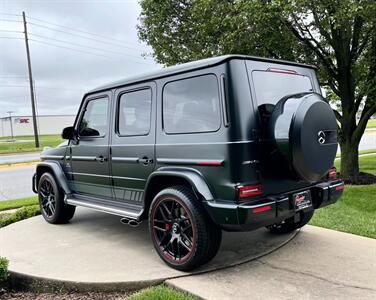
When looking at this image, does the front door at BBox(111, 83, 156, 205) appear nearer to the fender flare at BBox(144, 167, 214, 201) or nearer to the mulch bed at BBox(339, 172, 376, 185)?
the fender flare at BBox(144, 167, 214, 201)

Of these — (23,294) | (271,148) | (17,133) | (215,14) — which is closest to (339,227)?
(271,148)

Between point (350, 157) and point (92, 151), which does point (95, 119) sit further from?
point (350, 157)

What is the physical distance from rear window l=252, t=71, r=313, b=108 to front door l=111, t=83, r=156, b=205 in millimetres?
1216

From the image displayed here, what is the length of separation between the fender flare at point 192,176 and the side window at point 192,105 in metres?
0.40

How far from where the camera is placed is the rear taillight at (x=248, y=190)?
355 cm

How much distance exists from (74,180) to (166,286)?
8.75ft

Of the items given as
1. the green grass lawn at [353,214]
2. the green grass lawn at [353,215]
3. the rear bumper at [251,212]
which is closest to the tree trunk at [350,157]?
the green grass lawn at [353,214]

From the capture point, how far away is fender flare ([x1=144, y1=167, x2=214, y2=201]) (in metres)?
3.72

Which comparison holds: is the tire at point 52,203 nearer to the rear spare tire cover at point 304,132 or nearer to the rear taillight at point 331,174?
the rear spare tire cover at point 304,132

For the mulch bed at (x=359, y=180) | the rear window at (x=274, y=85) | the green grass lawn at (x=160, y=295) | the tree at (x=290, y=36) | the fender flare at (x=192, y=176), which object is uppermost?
the tree at (x=290, y=36)

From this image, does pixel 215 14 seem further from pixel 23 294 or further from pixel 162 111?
pixel 23 294

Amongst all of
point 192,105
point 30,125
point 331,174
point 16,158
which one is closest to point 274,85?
point 192,105

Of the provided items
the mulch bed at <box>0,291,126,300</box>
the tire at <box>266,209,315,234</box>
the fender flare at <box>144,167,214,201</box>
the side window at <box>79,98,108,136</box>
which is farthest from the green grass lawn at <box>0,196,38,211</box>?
the tire at <box>266,209,315,234</box>

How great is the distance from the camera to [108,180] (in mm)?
5105
